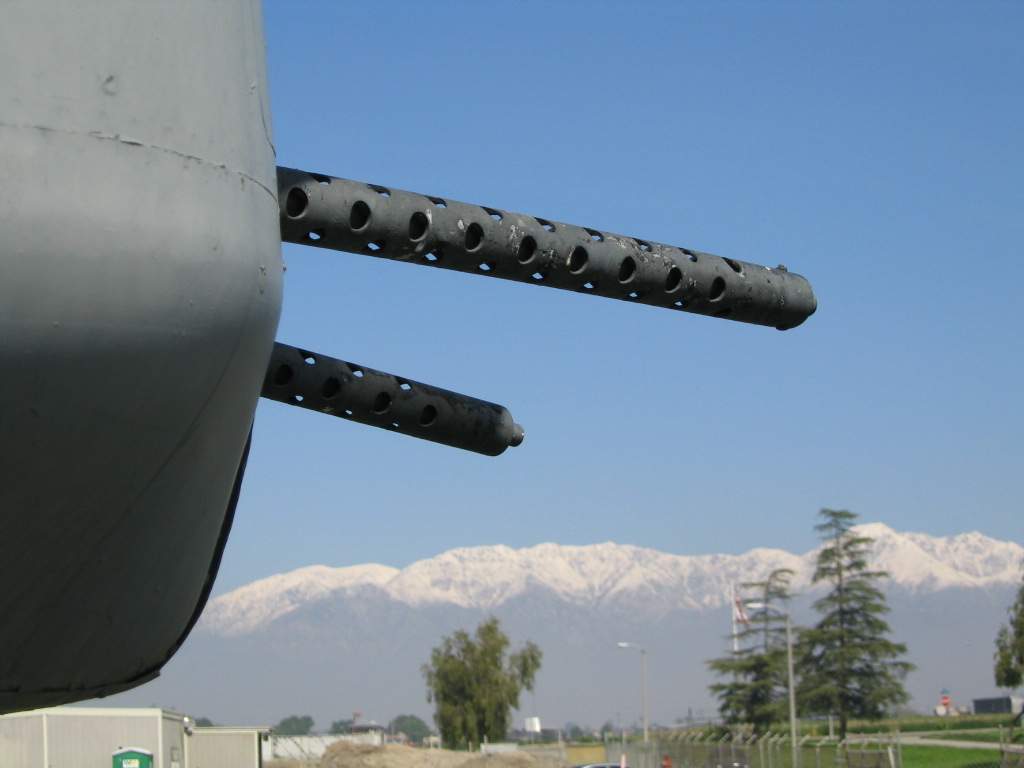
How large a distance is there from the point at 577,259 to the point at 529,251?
206 millimetres

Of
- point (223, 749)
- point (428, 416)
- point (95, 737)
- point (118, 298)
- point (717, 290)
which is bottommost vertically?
point (223, 749)

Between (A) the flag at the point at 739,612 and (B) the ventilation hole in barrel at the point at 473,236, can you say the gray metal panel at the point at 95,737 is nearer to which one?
(B) the ventilation hole in barrel at the point at 473,236

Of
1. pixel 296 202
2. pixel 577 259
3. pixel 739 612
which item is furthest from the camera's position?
pixel 739 612

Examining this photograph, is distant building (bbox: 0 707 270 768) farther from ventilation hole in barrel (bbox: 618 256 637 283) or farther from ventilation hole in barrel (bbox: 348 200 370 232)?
ventilation hole in barrel (bbox: 348 200 370 232)

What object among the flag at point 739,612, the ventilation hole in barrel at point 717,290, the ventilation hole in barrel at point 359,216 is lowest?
the flag at point 739,612

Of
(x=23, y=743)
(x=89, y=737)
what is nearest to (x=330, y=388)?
(x=23, y=743)

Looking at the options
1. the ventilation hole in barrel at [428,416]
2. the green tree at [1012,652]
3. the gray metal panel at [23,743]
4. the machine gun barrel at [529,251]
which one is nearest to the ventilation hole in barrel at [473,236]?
the machine gun barrel at [529,251]

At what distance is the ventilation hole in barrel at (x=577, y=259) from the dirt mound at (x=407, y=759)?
159 feet

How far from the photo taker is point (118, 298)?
8.36 ft

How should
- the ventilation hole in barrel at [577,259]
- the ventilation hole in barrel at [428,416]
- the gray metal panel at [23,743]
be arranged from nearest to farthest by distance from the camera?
the ventilation hole in barrel at [577,259], the ventilation hole in barrel at [428,416], the gray metal panel at [23,743]

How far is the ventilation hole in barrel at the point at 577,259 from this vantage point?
4.29m

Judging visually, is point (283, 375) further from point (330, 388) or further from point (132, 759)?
point (132, 759)

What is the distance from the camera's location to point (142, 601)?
125 inches

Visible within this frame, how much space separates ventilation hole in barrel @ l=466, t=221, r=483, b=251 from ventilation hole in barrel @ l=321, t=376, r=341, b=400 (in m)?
1.18
